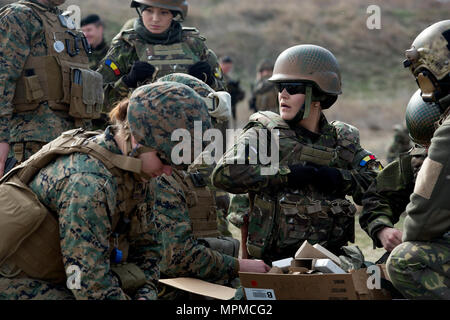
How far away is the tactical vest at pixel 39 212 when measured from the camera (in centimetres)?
328

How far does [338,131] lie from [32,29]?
2.56 metres

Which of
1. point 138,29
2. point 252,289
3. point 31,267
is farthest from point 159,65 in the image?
point 31,267

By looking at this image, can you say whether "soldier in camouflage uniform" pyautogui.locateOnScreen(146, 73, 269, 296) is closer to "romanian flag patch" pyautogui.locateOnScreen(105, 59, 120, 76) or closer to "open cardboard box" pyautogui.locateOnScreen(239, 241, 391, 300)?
"open cardboard box" pyautogui.locateOnScreen(239, 241, 391, 300)

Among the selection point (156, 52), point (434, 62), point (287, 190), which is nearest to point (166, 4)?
point (156, 52)

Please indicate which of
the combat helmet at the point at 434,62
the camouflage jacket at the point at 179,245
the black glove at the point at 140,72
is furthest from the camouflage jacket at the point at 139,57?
the combat helmet at the point at 434,62

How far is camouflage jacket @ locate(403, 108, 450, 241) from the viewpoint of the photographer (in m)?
3.74

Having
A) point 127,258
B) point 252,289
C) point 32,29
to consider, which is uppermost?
point 32,29

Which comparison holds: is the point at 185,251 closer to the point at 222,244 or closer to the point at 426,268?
the point at 222,244

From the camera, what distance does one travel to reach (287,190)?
191 inches

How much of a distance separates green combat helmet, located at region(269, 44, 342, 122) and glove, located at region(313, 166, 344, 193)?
39cm

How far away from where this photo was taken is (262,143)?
4859 millimetres

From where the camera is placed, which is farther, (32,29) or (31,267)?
(32,29)
